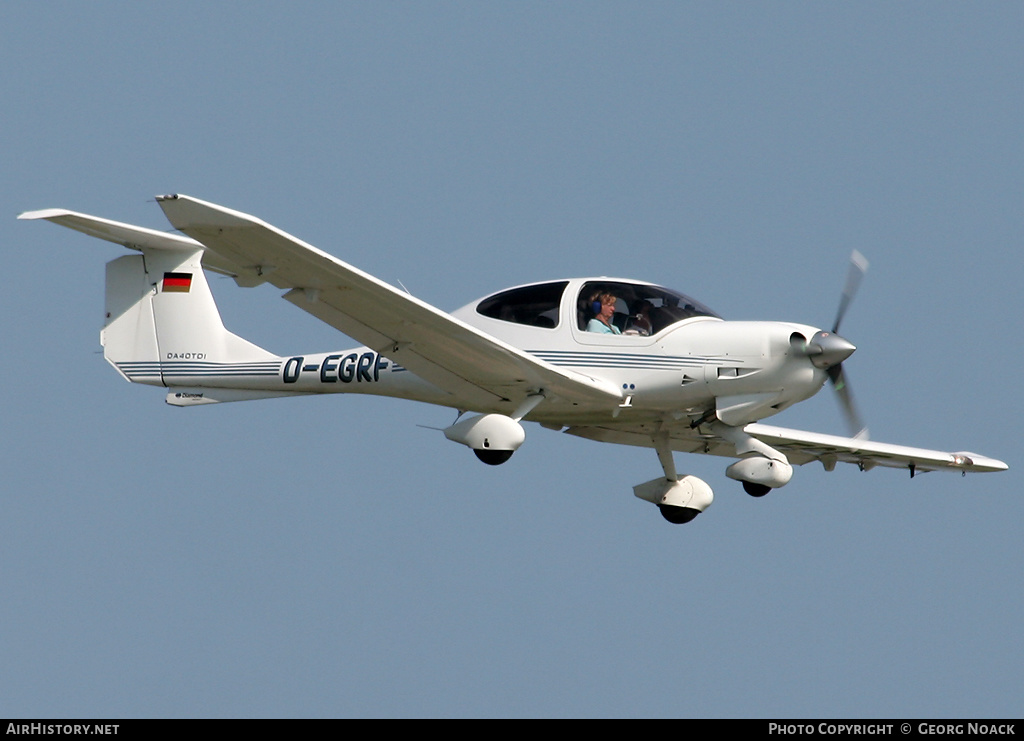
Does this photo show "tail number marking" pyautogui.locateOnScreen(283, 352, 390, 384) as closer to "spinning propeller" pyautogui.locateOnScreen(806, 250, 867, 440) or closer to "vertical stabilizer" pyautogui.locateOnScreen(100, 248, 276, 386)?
"vertical stabilizer" pyautogui.locateOnScreen(100, 248, 276, 386)

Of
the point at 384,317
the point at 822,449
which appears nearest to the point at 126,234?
the point at 384,317

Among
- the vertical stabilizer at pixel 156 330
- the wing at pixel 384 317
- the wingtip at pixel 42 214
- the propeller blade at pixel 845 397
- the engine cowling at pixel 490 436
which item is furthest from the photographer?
the vertical stabilizer at pixel 156 330

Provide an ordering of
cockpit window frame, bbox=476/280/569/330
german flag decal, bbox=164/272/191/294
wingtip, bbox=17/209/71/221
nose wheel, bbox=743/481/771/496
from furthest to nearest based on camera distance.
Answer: german flag decal, bbox=164/272/191/294
nose wheel, bbox=743/481/771/496
cockpit window frame, bbox=476/280/569/330
wingtip, bbox=17/209/71/221

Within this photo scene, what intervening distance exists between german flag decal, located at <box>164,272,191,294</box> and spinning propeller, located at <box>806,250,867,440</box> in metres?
7.20

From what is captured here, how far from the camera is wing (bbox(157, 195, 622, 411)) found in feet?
39.2

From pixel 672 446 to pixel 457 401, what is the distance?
10.8 ft

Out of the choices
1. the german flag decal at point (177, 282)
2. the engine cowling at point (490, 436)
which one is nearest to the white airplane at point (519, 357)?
the engine cowling at point (490, 436)

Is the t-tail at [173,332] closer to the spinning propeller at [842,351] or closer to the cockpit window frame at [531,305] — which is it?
the cockpit window frame at [531,305]

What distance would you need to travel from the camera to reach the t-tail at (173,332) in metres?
16.1

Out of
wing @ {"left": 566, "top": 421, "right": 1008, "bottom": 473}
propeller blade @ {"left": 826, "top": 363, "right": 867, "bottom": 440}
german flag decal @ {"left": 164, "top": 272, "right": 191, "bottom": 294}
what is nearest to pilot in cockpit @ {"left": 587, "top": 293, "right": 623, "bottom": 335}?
wing @ {"left": 566, "top": 421, "right": 1008, "bottom": 473}

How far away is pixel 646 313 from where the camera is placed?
14.2 meters

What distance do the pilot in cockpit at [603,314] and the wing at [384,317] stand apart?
546 millimetres
